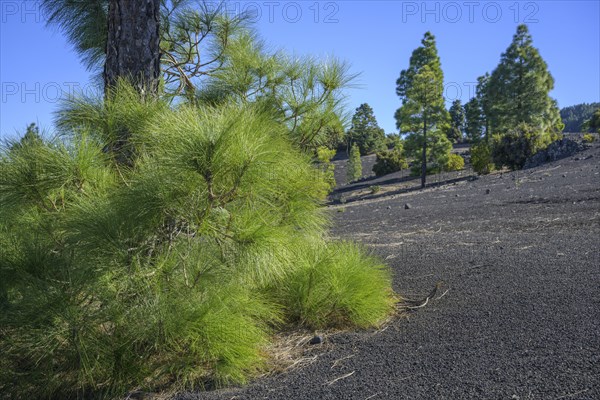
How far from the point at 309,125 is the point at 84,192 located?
5.48 feet

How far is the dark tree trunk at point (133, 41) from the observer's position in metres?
2.96

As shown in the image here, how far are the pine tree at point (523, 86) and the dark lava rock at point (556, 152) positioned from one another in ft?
32.4

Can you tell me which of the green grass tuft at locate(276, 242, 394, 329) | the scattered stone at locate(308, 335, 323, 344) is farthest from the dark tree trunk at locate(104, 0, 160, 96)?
the scattered stone at locate(308, 335, 323, 344)

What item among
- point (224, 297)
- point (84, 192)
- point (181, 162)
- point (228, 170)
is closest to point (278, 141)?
point (228, 170)

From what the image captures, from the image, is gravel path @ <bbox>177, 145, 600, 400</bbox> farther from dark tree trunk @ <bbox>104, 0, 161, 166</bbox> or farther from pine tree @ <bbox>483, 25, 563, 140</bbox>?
pine tree @ <bbox>483, 25, 563, 140</bbox>

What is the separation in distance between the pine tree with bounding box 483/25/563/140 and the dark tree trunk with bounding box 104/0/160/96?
27.1m

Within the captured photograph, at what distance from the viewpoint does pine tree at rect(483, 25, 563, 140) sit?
26844 millimetres

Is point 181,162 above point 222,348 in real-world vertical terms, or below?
above

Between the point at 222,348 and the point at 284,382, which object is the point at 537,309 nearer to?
the point at 284,382

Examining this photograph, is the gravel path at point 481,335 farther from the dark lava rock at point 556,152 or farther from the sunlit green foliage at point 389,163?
the sunlit green foliage at point 389,163

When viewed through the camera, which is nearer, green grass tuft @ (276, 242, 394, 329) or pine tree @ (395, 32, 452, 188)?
green grass tuft @ (276, 242, 394, 329)

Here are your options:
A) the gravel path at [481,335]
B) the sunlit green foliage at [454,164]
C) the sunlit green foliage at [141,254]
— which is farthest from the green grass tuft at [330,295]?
the sunlit green foliage at [454,164]

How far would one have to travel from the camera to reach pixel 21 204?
2389 mm

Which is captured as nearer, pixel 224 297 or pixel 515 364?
pixel 515 364
